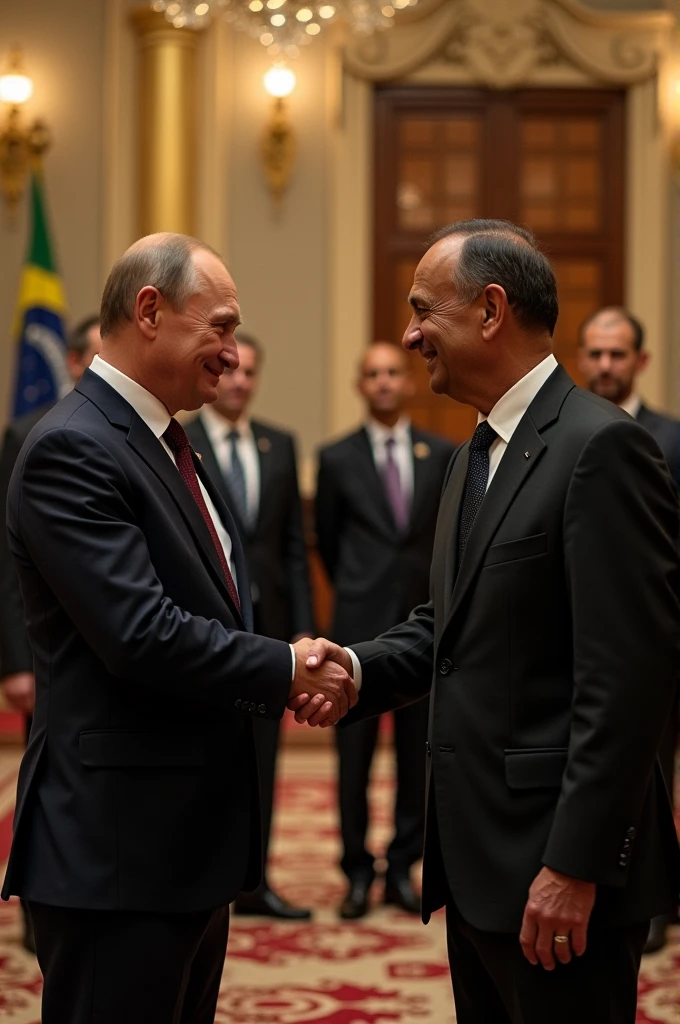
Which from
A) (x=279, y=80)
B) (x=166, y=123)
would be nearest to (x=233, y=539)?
(x=166, y=123)

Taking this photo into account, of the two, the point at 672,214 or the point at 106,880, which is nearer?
the point at 106,880

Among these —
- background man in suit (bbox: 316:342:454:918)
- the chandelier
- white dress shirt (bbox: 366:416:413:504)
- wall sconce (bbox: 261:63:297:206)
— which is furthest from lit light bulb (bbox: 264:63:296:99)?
white dress shirt (bbox: 366:416:413:504)

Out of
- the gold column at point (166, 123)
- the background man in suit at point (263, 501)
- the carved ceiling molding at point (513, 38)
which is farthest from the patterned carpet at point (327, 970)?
the carved ceiling molding at point (513, 38)

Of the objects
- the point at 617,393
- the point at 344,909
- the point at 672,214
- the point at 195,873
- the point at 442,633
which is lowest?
the point at 344,909

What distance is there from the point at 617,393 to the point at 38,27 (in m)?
5.94

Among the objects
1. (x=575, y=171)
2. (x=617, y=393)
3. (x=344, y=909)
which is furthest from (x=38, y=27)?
(x=344, y=909)

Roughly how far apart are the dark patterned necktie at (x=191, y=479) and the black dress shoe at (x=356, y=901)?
2508mm

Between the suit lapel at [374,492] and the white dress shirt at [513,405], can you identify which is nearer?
the white dress shirt at [513,405]

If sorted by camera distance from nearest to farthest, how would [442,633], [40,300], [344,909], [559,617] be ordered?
[559,617], [442,633], [344,909], [40,300]

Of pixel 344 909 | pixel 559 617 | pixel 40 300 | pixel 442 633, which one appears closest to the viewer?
pixel 559 617

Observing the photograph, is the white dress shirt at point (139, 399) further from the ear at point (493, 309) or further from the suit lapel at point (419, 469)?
the suit lapel at point (419, 469)

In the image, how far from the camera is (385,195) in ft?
29.9

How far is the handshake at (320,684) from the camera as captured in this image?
236 cm

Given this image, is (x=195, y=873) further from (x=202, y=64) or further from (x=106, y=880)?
(x=202, y=64)
